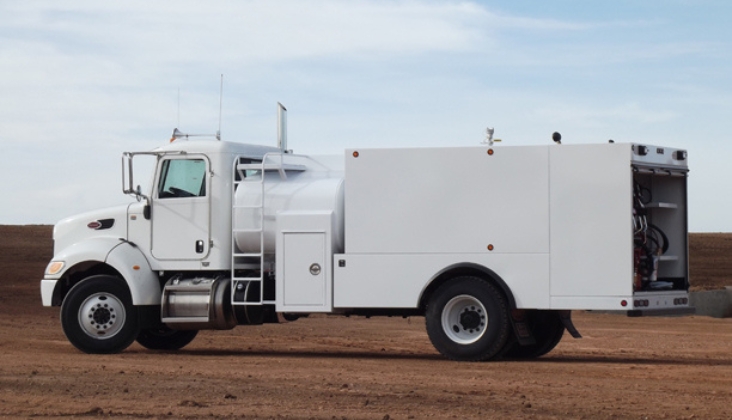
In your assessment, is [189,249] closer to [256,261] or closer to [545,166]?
[256,261]

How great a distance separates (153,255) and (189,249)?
0.60m

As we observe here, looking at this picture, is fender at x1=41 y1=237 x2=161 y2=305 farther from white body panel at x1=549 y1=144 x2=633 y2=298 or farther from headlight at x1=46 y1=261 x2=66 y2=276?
white body panel at x1=549 y1=144 x2=633 y2=298

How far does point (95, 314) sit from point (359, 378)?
5724mm

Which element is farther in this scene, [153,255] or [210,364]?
[153,255]

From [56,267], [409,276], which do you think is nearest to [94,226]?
[56,267]

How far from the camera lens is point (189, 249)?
1892 centimetres

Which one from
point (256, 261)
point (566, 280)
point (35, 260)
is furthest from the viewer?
point (35, 260)

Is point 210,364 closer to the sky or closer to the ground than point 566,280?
closer to the ground

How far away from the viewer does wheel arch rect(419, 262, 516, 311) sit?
1677cm

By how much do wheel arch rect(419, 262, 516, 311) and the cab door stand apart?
3.60 m

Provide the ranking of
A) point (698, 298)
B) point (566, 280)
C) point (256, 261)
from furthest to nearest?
point (698, 298) < point (256, 261) < point (566, 280)

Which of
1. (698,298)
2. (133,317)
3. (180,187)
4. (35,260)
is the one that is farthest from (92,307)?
(35,260)

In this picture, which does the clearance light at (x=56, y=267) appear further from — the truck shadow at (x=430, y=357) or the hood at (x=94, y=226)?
the truck shadow at (x=430, y=357)

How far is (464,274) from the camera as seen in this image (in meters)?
17.2
